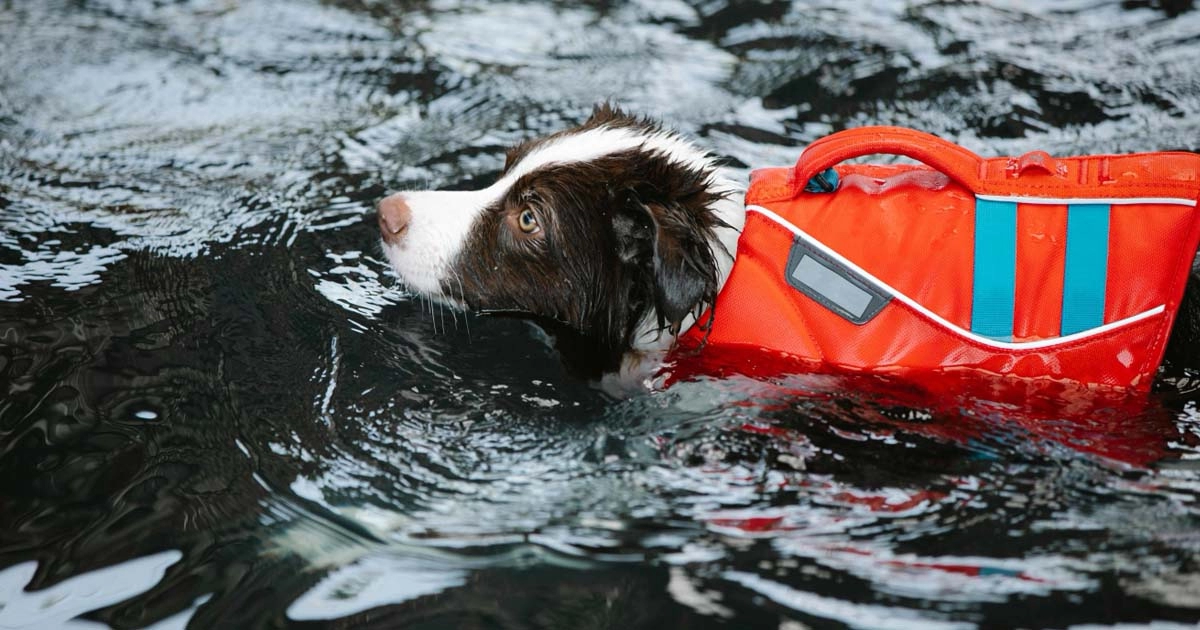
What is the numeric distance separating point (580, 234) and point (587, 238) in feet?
0.08

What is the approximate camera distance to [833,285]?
3330 mm

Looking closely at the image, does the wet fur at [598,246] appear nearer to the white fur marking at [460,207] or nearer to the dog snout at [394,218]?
the white fur marking at [460,207]

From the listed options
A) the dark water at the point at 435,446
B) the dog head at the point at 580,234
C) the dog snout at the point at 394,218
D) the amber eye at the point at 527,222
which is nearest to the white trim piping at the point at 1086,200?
the dark water at the point at 435,446

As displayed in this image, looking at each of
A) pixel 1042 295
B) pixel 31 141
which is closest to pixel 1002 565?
pixel 1042 295

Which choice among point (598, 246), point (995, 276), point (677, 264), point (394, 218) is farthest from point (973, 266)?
point (394, 218)

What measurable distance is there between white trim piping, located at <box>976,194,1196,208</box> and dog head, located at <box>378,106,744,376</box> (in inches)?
31.2

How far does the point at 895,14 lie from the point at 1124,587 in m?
4.70

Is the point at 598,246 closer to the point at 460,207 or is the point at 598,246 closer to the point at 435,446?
the point at 460,207

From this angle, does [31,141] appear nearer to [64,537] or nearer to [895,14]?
[64,537]

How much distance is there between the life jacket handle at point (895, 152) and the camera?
10.7 feet

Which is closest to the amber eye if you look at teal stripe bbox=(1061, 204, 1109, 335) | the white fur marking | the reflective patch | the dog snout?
the white fur marking

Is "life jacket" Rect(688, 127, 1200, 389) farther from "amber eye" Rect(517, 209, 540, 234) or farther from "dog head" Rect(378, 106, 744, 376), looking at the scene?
"amber eye" Rect(517, 209, 540, 234)

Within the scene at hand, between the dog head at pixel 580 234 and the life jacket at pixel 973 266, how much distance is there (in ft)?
0.65

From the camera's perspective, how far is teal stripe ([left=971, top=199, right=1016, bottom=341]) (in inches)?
126
